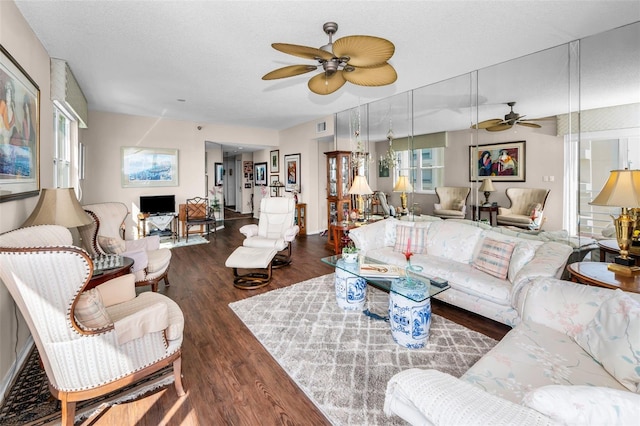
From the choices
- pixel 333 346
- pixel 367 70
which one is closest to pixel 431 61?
pixel 367 70

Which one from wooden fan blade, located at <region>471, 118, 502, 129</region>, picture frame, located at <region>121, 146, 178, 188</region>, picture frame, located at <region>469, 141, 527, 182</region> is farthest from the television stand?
wooden fan blade, located at <region>471, 118, 502, 129</region>

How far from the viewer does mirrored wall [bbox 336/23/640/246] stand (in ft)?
9.21

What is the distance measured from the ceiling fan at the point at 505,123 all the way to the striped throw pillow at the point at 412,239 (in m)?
1.48

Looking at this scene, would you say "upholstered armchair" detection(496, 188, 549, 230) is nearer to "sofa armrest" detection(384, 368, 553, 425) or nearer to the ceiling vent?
"sofa armrest" detection(384, 368, 553, 425)

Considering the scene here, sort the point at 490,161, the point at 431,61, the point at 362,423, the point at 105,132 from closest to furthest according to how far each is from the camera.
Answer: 1. the point at 362,423
2. the point at 431,61
3. the point at 490,161
4. the point at 105,132

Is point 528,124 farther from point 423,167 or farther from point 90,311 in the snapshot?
point 90,311

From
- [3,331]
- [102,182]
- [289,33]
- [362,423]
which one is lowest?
[362,423]

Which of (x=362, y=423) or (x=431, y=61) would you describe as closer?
(x=362, y=423)

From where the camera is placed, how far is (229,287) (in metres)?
3.71

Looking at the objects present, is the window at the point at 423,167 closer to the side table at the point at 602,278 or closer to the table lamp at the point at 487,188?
the table lamp at the point at 487,188

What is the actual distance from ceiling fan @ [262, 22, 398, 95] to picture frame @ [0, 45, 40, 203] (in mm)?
1741

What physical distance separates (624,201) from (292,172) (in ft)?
20.4

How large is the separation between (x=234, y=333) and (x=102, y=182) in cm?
505

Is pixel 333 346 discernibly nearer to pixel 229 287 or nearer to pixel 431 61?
pixel 229 287
